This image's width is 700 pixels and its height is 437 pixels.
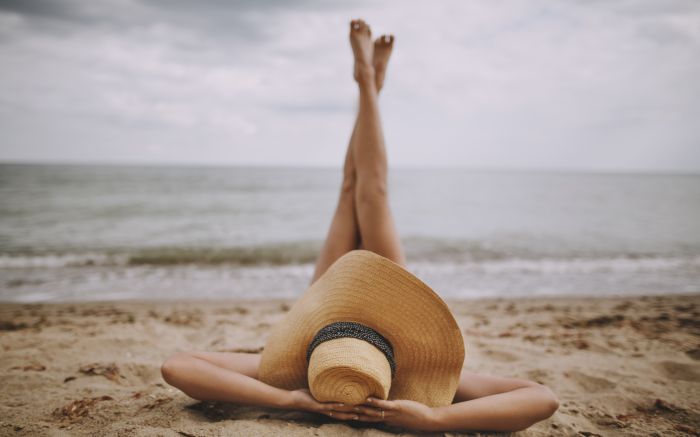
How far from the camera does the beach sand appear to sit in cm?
205

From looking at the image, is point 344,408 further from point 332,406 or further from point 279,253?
point 279,253

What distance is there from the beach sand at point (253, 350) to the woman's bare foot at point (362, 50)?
2294 millimetres

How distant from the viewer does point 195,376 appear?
78.5 inches

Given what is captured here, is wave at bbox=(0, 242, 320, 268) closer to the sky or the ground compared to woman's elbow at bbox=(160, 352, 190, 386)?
closer to the ground

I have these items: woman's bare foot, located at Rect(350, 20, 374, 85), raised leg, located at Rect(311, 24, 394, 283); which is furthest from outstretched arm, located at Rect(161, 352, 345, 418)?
woman's bare foot, located at Rect(350, 20, 374, 85)

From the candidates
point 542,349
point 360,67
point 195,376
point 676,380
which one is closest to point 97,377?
point 195,376

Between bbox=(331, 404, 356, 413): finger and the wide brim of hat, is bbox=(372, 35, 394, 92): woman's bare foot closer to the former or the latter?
the wide brim of hat

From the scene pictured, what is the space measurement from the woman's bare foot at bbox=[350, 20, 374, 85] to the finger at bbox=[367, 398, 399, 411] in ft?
7.05

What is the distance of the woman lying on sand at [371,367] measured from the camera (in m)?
1.71

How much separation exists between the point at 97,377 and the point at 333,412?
1.86 m

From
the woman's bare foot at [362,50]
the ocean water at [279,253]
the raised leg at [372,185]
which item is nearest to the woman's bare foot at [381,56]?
the woman's bare foot at [362,50]

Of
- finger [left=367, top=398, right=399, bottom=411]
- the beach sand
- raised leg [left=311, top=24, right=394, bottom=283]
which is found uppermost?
raised leg [left=311, top=24, right=394, bottom=283]

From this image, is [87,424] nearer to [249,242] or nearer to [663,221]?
[249,242]

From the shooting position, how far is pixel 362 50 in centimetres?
316
